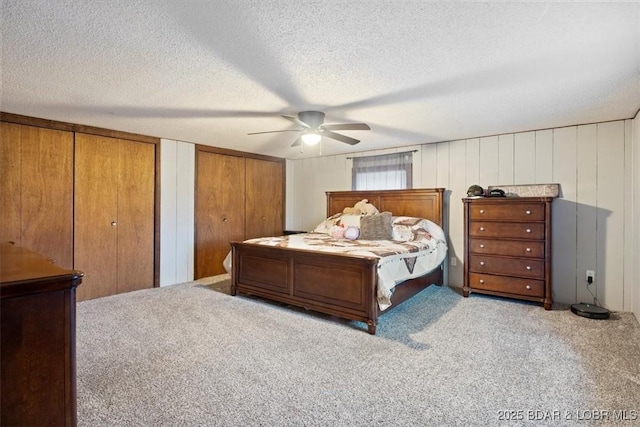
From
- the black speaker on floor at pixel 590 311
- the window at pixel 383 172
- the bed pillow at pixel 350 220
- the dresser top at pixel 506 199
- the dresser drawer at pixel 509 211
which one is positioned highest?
the window at pixel 383 172

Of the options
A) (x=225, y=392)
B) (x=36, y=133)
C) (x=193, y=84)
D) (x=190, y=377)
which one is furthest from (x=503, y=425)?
(x=36, y=133)

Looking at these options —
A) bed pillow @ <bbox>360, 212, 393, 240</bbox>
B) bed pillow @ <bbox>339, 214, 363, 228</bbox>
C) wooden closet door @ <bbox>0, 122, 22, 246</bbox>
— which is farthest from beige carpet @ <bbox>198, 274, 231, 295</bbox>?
wooden closet door @ <bbox>0, 122, 22, 246</bbox>

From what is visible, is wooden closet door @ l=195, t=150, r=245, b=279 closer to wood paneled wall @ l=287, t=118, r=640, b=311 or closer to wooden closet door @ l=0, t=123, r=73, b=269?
wooden closet door @ l=0, t=123, r=73, b=269

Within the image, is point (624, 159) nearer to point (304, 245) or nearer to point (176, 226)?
point (304, 245)

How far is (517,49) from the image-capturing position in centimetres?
188

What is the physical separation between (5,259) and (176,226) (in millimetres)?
3379

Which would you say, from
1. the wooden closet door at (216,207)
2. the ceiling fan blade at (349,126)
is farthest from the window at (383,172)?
the ceiling fan blade at (349,126)

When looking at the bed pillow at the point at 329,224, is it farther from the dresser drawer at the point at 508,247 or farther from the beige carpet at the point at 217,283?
the dresser drawer at the point at 508,247

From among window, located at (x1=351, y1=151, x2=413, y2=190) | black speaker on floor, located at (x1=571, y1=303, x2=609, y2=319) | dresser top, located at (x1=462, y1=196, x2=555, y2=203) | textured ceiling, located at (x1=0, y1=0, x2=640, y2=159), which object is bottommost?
black speaker on floor, located at (x1=571, y1=303, x2=609, y2=319)

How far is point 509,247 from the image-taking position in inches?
142

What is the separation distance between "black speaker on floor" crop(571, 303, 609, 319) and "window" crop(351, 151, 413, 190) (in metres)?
2.40

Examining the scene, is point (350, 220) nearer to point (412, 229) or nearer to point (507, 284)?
point (412, 229)

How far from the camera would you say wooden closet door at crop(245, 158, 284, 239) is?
18.1 feet

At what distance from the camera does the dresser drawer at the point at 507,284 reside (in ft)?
11.4
